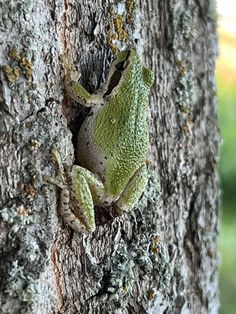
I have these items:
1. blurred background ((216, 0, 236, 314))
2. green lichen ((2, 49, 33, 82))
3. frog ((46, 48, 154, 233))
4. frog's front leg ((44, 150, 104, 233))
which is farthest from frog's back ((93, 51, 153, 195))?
blurred background ((216, 0, 236, 314))

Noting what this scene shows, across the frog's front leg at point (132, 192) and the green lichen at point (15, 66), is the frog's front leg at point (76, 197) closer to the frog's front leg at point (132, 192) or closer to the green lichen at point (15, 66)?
the frog's front leg at point (132, 192)

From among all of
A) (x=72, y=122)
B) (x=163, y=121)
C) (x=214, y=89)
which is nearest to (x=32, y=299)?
(x=72, y=122)

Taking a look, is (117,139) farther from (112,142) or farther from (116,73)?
(116,73)

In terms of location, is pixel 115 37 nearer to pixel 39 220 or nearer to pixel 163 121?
pixel 163 121

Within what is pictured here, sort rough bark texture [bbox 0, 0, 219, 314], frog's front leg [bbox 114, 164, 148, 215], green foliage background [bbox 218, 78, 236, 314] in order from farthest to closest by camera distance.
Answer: green foliage background [bbox 218, 78, 236, 314]
frog's front leg [bbox 114, 164, 148, 215]
rough bark texture [bbox 0, 0, 219, 314]

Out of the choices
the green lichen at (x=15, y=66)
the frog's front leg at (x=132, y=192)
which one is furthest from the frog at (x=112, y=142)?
the green lichen at (x=15, y=66)

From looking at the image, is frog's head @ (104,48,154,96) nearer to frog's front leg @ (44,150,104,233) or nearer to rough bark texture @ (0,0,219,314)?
rough bark texture @ (0,0,219,314)
